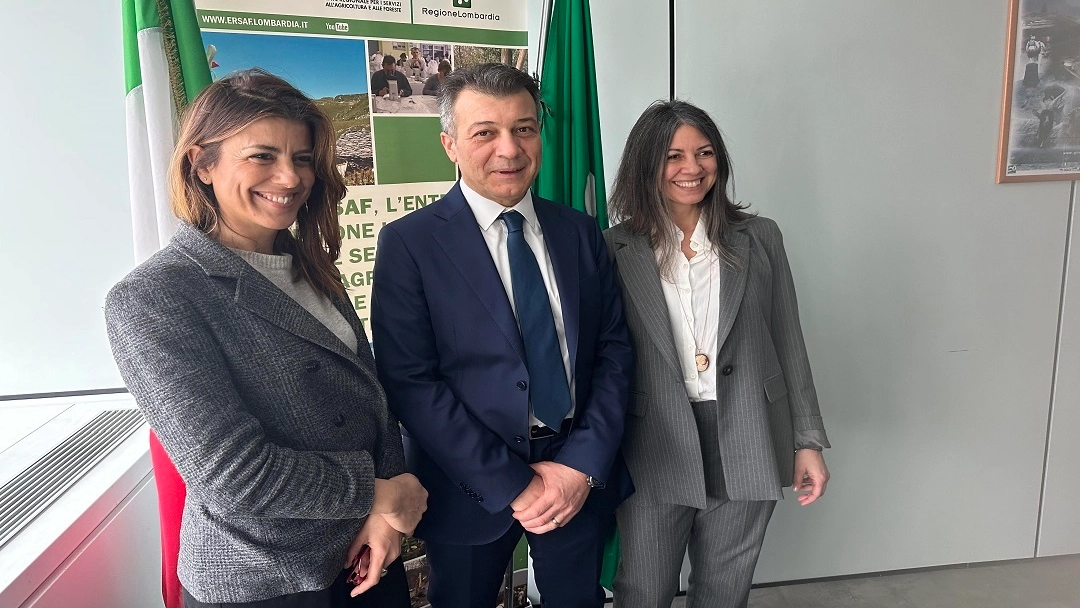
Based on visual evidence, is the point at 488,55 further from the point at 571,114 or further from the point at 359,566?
the point at 359,566

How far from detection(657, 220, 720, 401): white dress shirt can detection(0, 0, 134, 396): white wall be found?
183 cm

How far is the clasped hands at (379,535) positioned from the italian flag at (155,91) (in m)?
0.96

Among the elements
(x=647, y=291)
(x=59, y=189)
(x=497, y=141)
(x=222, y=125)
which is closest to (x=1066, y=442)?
(x=647, y=291)

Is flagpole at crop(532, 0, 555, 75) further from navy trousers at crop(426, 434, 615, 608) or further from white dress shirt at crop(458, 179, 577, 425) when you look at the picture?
navy trousers at crop(426, 434, 615, 608)

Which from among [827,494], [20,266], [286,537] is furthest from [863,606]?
[20,266]

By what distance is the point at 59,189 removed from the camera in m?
2.01

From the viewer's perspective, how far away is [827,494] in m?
2.63

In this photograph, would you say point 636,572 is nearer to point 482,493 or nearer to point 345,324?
point 482,493

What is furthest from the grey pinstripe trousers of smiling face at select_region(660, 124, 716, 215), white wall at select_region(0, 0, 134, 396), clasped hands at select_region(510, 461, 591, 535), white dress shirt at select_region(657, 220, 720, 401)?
white wall at select_region(0, 0, 134, 396)

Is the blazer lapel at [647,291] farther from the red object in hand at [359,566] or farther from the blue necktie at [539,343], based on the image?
the red object in hand at [359,566]

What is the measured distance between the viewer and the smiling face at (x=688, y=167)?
1.64 m

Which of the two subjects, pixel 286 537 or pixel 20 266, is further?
pixel 20 266

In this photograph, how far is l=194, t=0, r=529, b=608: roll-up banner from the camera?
189 cm

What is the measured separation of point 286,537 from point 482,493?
0.43 meters
